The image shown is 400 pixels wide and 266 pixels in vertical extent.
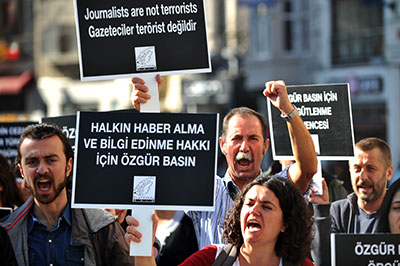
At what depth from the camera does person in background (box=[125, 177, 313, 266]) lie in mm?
4215

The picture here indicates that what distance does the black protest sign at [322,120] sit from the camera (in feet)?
18.2

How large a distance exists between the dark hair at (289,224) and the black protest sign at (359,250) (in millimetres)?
156

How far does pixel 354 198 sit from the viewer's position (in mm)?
5730

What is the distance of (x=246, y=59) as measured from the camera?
95.9 feet

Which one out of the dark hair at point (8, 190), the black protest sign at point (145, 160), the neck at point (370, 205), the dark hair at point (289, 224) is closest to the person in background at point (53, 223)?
the black protest sign at point (145, 160)

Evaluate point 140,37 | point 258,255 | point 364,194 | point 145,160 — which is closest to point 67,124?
point 140,37

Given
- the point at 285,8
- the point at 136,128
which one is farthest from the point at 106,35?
the point at 285,8

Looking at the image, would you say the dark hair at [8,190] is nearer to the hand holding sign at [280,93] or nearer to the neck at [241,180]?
the neck at [241,180]

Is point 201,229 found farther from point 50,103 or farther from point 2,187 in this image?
point 50,103

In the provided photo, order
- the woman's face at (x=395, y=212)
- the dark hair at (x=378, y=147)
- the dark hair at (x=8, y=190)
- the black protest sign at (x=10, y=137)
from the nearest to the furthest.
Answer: the woman's face at (x=395, y=212), the dark hair at (x=378, y=147), the dark hair at (x=8, y=190), the black protest sign at (x=10, y=137)

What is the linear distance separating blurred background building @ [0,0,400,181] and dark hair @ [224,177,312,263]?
16.1 m

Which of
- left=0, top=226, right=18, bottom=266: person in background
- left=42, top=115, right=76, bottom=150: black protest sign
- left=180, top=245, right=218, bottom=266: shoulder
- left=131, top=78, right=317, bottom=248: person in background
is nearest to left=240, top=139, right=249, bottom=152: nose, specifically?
left=131, top=78, right=317, bottom=248: person in background

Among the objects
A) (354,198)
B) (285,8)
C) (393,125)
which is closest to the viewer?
(354,198)

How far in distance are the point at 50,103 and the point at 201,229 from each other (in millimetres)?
28545
